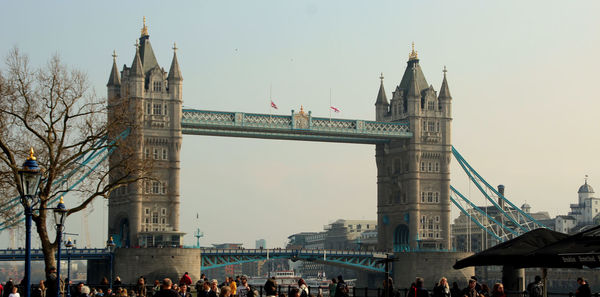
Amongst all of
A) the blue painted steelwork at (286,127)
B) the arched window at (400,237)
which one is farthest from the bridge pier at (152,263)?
the arched window at (400,237)

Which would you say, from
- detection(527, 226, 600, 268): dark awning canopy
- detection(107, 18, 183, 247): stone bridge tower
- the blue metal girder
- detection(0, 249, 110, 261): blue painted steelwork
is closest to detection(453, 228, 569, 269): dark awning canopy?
detection(527, 226, 600, 268): dark awning canopy

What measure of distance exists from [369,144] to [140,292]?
77.4 meters

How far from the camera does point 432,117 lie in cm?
10881

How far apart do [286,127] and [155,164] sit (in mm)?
14080

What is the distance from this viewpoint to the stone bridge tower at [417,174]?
106 meters

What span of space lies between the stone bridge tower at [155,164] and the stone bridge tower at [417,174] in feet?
89.4

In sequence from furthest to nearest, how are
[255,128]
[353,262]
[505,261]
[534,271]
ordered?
[534,271] → [353,262] → [255,128] → [505,261]

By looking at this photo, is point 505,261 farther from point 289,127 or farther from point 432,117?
point 432,117

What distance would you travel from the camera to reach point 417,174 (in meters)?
106

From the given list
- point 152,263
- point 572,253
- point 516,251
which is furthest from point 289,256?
point 572,253

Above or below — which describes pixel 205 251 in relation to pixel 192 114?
below

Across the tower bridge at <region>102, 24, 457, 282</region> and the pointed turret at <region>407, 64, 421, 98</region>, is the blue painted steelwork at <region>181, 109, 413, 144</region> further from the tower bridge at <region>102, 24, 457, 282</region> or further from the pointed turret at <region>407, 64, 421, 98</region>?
the pointed turret at <region>407, 64, 421, 98</region>

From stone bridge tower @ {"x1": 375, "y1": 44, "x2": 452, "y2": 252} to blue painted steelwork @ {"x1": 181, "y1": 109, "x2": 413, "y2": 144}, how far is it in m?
3.24

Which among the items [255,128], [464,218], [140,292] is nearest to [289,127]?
[255,128]
